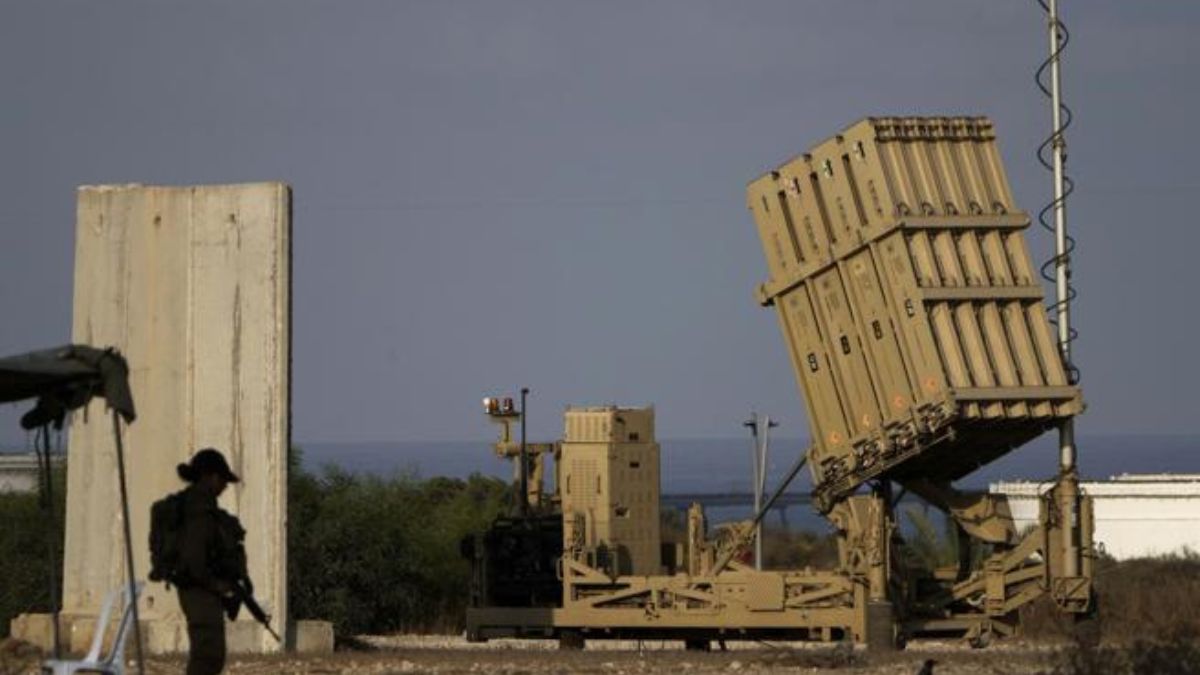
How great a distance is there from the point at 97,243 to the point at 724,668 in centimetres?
699

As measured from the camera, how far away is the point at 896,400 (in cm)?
2670

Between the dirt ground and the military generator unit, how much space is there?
2602mm

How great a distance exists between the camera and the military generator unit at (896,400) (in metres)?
26.4

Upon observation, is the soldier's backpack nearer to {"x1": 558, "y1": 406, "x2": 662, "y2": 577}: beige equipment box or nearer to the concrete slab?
the concrete slab

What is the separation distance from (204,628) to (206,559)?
409 mm

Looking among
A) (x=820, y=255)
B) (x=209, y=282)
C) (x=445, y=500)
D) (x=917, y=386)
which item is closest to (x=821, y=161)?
(x=820, y=255)

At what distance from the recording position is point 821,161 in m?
27.2

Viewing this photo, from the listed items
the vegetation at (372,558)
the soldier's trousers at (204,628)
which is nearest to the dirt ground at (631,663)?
the soldier's trousers at (204,628)

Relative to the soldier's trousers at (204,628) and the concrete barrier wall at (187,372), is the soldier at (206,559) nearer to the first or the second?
the soldier's trousers at (204,628)

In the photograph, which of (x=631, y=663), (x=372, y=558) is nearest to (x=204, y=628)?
(x=631, y=663)

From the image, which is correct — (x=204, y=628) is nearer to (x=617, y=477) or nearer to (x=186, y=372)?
(x=186, y=372)

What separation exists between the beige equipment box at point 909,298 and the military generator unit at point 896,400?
2cm

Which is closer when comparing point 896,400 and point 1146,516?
point 896,400

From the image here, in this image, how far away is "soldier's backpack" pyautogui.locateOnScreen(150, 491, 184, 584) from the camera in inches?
596
